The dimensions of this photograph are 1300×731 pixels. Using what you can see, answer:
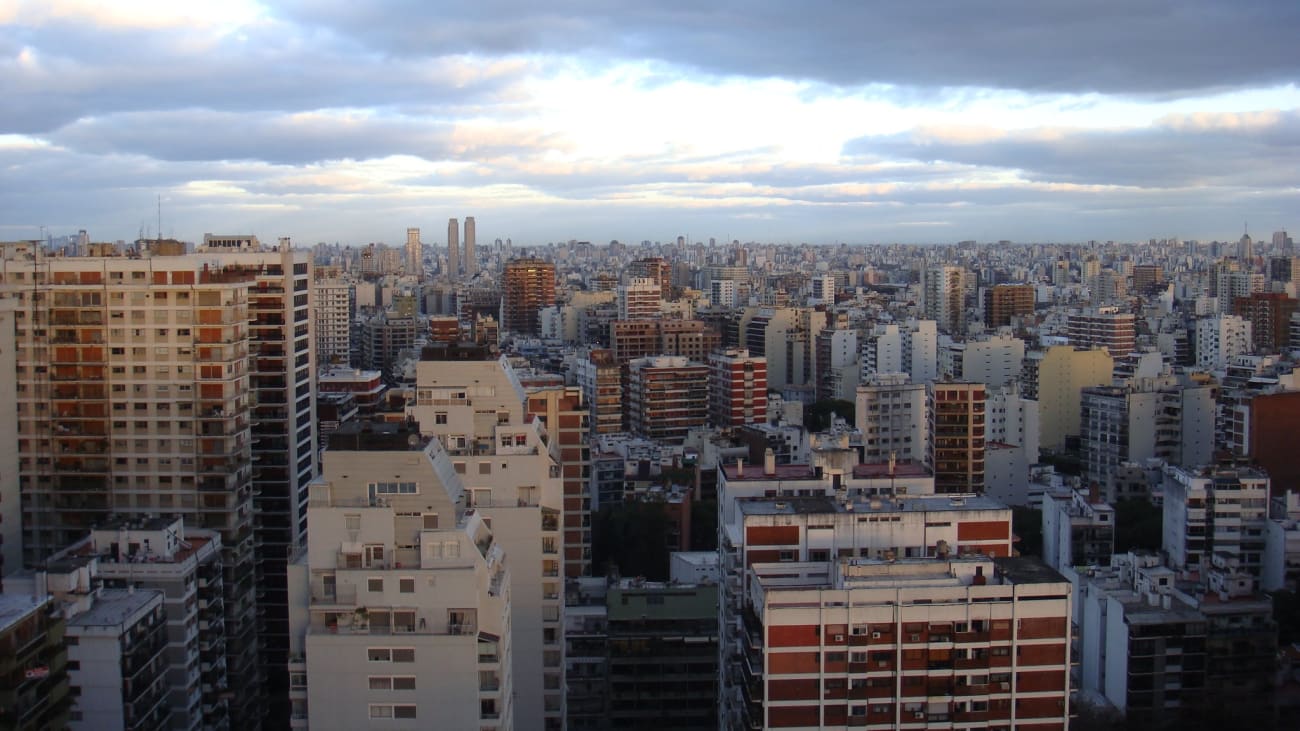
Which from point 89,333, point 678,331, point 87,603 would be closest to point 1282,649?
point 87,603

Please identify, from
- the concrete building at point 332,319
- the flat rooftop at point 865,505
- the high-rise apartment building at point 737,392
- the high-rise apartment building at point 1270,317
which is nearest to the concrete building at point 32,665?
the flat rooftop at point 865,505

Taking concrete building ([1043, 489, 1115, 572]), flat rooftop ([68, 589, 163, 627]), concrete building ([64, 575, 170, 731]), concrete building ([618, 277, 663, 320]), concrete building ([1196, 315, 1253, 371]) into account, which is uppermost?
concrete building ([618, 277, 663, 320])

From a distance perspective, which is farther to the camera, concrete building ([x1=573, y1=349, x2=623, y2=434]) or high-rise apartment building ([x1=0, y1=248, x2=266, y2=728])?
concrete building ([x1=573, y1=349, x2=623, y2=434])

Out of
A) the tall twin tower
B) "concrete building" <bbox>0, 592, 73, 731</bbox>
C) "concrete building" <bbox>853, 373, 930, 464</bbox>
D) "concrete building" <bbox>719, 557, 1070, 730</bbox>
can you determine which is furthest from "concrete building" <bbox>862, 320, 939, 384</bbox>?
the tall twin tower

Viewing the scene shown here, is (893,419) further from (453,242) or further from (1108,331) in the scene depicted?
(453,242)

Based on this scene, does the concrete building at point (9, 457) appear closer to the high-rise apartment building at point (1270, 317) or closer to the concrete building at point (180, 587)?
the concrete building at point (180, 587)

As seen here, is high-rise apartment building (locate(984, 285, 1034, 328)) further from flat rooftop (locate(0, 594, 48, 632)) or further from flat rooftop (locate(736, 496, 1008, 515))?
flat rooftop (locate(0, 594, 48, 632))

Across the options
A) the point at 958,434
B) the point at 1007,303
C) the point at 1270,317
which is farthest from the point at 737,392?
the point at 1007,303
